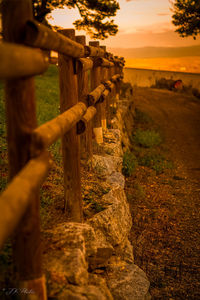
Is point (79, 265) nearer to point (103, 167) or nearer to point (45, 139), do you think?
point (45, 139)

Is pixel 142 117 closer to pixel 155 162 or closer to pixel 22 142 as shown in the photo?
pixel 155 162

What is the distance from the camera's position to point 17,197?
1.46 m

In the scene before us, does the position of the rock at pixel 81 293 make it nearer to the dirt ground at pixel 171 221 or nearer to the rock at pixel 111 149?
the dirt ground at pixel 171 221

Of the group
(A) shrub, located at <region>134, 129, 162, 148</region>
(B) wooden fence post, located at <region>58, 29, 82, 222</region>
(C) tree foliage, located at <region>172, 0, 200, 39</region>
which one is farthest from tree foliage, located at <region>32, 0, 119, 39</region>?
(B) wooden fence post, located at <region>58, 29, 82, 222</region>

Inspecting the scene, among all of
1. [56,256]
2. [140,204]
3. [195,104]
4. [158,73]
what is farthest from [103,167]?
[158,73]

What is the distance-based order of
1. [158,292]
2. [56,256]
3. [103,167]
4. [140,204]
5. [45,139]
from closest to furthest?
1. [45,139]
2. [56,256]
3. [158,292]
4. [103,167]
5. [140,204]

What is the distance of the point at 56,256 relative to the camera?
233 centimetres

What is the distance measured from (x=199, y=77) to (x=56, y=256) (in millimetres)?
21690

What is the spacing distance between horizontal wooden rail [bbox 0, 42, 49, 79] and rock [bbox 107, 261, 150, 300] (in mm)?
2176

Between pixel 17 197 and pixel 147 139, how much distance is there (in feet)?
28.4

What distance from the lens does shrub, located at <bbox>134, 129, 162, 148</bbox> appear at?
9.64 m

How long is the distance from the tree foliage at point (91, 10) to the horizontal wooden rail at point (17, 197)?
15.7m

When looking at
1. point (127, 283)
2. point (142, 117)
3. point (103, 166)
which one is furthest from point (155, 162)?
point (127, 283)

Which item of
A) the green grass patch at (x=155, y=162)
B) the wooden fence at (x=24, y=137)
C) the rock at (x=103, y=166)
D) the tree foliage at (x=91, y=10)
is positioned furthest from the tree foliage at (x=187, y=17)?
the wooden fence at (x=24, y=137)
